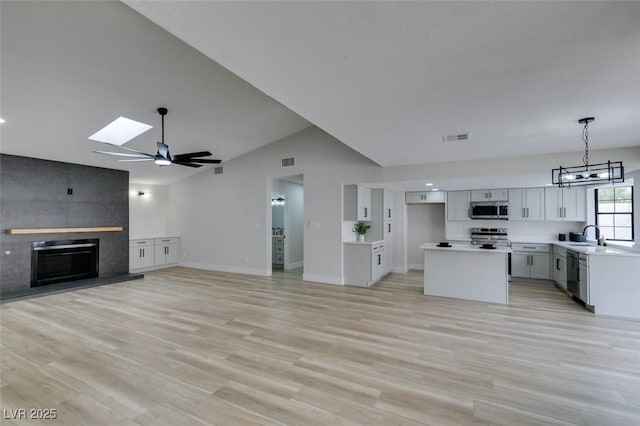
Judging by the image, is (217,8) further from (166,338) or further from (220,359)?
(166,338)

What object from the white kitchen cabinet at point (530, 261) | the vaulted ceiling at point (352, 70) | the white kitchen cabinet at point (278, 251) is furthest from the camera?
the white kitchen cabinet at point (278, 251)

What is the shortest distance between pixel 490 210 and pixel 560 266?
1.78 metres

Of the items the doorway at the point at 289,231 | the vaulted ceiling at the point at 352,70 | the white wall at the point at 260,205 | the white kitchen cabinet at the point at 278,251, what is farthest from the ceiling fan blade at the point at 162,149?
the white kitchen cabinet at the point at 278,251

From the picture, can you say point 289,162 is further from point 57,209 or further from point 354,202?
point 57,209

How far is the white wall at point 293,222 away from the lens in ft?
27.8

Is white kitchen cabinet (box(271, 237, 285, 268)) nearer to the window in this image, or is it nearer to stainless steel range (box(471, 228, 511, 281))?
stainless steel range (box(471, 228, 511, 281))

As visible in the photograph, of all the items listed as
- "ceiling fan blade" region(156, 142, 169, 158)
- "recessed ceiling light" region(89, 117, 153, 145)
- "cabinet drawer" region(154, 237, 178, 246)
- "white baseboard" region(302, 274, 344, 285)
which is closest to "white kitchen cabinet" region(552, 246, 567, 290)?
"white baseboard" region(302, 274, 344, 285)

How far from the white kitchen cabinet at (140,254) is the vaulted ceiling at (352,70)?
3.22 meters

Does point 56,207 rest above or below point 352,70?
below

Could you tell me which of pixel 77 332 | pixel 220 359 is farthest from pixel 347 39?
pixel 77 332

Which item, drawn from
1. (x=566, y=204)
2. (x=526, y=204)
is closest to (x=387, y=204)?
(x=526, y=204)

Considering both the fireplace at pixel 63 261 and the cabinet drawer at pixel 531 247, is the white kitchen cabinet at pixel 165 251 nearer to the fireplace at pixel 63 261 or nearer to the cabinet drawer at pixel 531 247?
the fireplace at pixel 63 261

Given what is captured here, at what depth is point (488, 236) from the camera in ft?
23.3

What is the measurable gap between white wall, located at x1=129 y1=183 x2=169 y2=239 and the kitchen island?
26.0 ft
